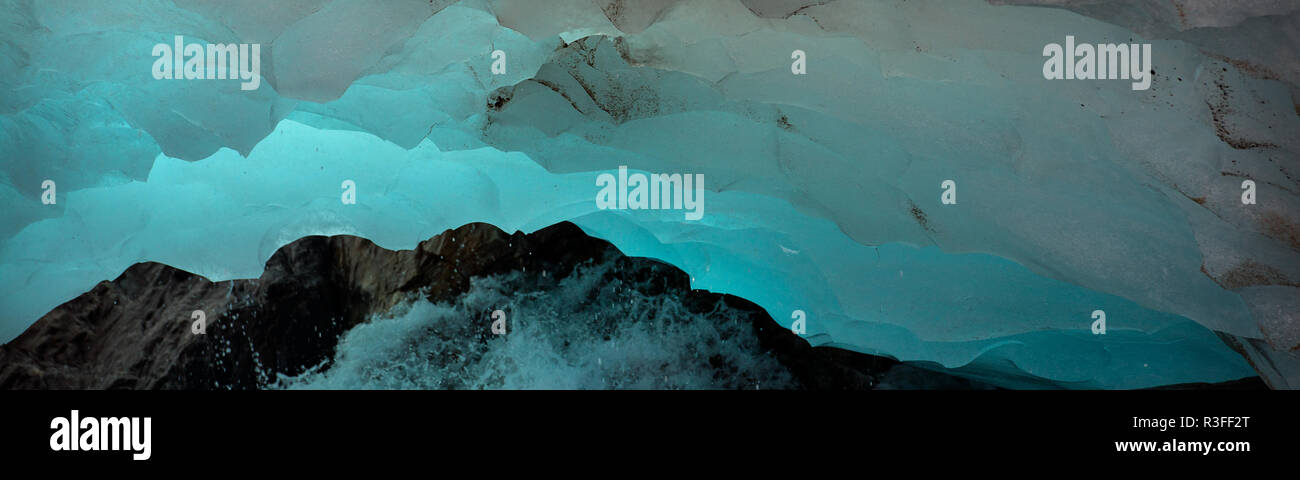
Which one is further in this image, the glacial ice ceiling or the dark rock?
the dark rock

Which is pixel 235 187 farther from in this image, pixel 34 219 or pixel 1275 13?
pixel 1275 13

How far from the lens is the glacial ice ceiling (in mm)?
3129

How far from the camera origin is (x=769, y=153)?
3459 millimetres

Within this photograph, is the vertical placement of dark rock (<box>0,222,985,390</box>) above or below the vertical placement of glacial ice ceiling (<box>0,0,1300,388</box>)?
below

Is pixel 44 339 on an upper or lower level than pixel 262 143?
lower

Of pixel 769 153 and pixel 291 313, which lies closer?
pixel 769 153

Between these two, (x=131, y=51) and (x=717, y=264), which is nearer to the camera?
(x=131, y=51)

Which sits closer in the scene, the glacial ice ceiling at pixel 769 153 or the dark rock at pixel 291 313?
the glacial ice ceiling at pixel 769 153

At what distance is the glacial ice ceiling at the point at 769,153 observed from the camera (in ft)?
10.3

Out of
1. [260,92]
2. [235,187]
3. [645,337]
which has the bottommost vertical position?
[645,337]

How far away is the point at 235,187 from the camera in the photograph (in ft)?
12.4

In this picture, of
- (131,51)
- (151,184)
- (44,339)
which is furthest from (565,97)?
(44,339)

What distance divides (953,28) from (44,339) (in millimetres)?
4023

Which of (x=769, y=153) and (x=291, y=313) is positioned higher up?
(x=769, y=153)
